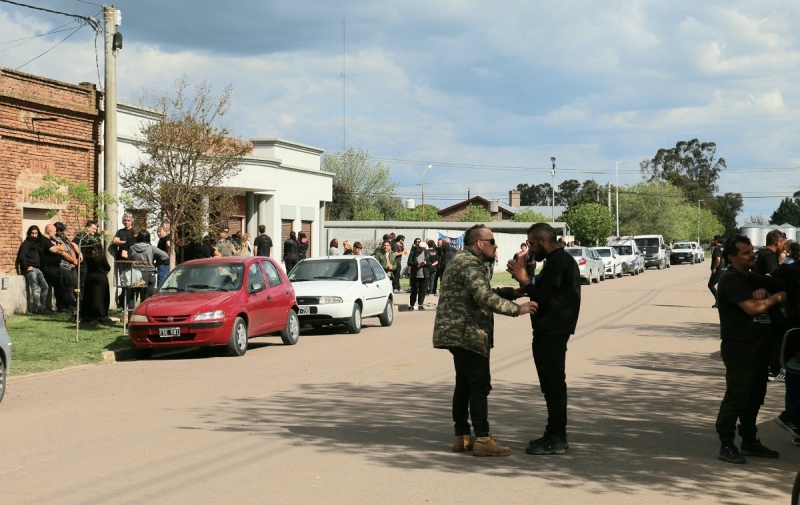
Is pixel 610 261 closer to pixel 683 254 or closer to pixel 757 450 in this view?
pixel 683 254

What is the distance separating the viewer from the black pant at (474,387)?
27.5 feet

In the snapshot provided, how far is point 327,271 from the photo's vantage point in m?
21.8

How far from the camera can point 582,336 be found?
19875 millimetres

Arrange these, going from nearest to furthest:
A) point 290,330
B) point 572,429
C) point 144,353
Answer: point 572,429 < point 144,353 < point 290,330

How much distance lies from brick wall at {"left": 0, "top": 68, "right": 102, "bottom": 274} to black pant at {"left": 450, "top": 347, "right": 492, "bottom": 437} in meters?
15.7

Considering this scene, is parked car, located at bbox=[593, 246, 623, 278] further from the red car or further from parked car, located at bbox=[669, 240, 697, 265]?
the red car

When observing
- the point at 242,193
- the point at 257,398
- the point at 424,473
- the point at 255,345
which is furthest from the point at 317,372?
the point at 242,193

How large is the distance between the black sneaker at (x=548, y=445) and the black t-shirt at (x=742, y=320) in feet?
4.75

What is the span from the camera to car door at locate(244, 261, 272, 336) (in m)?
17.2

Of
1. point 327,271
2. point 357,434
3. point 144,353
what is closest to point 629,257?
point 327,271

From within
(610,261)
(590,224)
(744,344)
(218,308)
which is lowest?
(218,308)

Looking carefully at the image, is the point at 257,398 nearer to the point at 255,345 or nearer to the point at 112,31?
the point at 255,345

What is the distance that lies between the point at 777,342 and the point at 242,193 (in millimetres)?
29912

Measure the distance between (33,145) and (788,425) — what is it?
19.2 m
